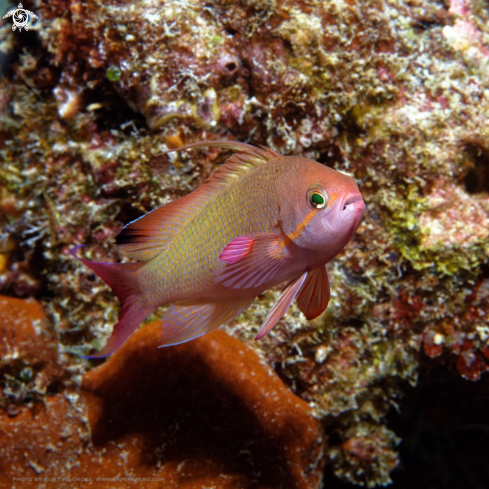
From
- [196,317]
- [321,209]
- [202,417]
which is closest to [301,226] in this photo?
[321,209]

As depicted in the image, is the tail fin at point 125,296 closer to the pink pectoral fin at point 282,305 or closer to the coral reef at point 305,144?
the pink pectoral fin at point 282,305

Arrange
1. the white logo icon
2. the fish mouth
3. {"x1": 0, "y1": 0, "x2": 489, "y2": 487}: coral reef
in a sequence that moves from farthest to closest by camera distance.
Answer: the white logo icon
{"x1": 0, "y1": 0, "x2": 489, "y2": 487}: coral reef
the fish mouth

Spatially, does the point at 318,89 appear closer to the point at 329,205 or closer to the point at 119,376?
the point at 329,205

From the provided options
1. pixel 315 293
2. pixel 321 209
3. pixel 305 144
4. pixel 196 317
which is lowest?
pixel 196 317

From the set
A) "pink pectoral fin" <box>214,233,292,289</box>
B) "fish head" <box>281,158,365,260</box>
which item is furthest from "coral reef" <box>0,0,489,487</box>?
"fish head" <box>281,158,365,260</box>

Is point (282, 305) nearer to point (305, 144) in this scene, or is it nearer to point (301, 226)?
point (301, 226)

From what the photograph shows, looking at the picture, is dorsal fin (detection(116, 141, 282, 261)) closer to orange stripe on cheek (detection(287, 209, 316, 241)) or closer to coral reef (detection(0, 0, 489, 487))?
orange stripe on cheek (detection(287, 209, 316, 241))

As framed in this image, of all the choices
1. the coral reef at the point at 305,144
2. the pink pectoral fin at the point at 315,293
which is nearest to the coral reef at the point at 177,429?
the coral reef at the point at 305,144
